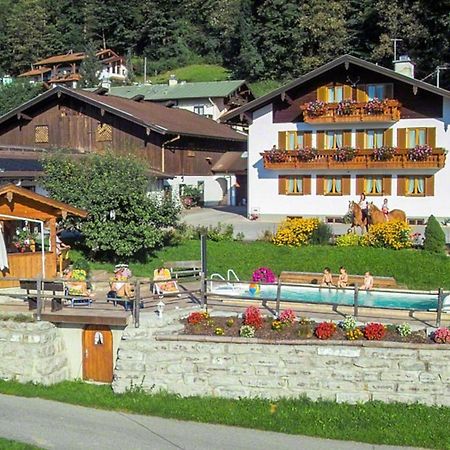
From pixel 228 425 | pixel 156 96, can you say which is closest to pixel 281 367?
pixel 228 425

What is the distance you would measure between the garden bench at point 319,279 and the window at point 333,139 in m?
12.2

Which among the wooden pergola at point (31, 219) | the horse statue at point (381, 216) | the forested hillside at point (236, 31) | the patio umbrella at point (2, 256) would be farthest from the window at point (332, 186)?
the forested hillside at point (236, 31)

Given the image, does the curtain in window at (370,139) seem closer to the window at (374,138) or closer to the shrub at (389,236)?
the window at (374,138)

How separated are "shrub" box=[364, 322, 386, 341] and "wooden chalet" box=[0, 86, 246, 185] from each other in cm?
2494

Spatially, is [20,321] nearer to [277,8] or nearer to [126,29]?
[277,8]

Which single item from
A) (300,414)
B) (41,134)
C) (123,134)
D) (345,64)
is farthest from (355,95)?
(300,414)

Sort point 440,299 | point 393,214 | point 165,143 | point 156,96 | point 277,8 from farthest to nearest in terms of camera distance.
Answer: point 277,8
point 156,96
point 165,143
point 393,214
point 440,299

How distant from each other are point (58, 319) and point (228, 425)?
5.22 m

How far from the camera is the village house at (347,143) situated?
3133 cm

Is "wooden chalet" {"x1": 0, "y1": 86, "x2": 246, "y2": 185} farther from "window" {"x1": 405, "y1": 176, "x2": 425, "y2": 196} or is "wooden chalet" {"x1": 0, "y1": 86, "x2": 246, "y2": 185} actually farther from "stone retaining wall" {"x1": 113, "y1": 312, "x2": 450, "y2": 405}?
"stone retaining wall" {"x1": 113, "y1": 312, "x2": 450, "y2": 405}

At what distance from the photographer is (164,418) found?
14.1 m

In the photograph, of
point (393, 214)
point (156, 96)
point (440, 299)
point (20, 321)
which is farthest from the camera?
point (156, 96)

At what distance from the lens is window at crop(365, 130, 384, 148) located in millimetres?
32562

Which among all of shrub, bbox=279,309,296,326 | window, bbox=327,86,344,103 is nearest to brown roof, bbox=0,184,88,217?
shrub, bbox=279,309,296,326
